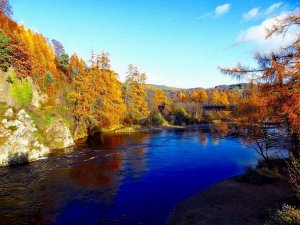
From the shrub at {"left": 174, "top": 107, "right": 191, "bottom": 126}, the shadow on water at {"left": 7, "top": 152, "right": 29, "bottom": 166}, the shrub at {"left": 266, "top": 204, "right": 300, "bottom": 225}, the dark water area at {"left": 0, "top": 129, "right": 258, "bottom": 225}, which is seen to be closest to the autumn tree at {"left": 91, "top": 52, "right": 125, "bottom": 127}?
the dark water area at {"left": 0, "top": 129, "right": 258, "bottom": 225}

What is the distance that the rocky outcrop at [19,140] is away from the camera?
25.1 m

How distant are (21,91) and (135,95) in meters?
38.8

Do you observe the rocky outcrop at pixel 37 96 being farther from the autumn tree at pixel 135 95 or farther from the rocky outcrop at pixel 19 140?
the autumn tree at pixel 135 95

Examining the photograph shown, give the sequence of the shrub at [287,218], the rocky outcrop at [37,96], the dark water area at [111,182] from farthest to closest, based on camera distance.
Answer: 1. the rocky outcrop at [37,96]
2. the dark water area at [111,182]
3. the shrub at [287,218]

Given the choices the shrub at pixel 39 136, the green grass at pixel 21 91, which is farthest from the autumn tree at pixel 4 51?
the shrub at pixel 39 136

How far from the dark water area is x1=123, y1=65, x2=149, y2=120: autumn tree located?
31342 mm

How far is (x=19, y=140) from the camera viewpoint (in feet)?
87.1

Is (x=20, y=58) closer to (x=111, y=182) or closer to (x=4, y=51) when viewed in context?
(x=4, y=51)

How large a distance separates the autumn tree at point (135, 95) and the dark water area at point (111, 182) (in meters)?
31.3

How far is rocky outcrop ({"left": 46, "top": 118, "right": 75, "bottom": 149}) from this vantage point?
32.7 m

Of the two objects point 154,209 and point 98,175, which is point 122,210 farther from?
point 98,175

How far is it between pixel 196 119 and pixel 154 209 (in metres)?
62.9

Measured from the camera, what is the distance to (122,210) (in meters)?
15.8

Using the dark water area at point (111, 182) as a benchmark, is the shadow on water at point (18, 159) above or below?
above
